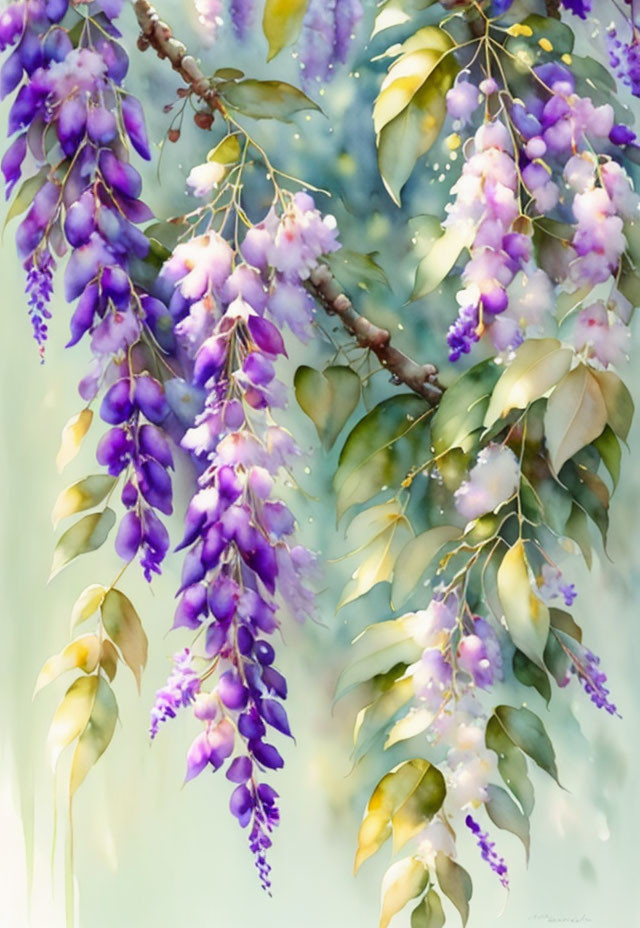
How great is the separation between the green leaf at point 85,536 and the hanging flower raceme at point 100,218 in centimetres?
2

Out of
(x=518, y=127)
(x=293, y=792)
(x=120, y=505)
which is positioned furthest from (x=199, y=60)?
Answer: (x=293, y=792)

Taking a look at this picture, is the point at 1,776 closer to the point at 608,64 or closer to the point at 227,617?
the point at 227,617

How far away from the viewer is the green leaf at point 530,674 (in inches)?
33.4

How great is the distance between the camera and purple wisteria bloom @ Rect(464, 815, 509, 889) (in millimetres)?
850

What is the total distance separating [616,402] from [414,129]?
271 millimetres

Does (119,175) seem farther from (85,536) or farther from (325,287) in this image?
(85,536)

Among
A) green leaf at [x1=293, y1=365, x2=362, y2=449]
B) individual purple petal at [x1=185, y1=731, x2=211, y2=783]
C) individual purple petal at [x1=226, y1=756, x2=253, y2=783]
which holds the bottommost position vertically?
individual purple petal at [x1=226, y1=756, x2=253, y2=783]

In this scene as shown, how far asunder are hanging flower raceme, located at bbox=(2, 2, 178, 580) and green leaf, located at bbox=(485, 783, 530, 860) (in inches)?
13.3

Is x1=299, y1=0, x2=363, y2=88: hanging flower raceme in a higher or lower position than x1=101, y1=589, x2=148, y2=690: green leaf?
higher

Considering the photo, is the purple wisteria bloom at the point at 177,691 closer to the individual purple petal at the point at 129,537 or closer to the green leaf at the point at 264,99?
the individual purple petal at the point at 129,537

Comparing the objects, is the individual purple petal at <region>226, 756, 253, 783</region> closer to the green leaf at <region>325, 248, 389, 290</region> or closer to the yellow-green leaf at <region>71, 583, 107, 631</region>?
the yellow-green leaf at <region>71, 583, 107, 631</region>

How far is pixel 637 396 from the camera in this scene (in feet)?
2.77
